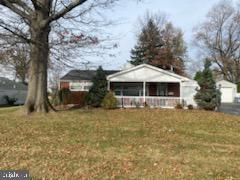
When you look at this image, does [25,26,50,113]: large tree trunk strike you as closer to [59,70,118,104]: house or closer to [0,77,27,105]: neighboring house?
[59,70,118,104]: house

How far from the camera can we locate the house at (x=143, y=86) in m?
27.7

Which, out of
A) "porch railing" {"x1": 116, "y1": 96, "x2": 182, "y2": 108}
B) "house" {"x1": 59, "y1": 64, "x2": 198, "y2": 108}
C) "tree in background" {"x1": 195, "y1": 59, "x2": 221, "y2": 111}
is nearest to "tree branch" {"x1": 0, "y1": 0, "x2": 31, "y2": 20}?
"house" {"x1": 59, "y1": 64, "x2": 198, "y2": 108}

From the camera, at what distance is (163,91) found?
1262 inches

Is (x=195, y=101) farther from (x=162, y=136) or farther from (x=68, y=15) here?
(x=162, y=136)

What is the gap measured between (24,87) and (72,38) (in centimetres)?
3591

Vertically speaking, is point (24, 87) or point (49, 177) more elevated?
point (24, 87)

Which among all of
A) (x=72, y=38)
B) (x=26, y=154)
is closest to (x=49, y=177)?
(x=26, y=154)

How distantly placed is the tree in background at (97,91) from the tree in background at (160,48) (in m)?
26.7

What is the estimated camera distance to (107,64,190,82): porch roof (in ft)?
93.7

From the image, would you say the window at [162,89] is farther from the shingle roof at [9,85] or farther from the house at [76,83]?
the shingle roof at [9,85]

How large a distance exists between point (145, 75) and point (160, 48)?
2818 cm

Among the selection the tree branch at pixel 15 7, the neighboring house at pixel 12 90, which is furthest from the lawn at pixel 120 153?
the neighboring house at pixel 12 90

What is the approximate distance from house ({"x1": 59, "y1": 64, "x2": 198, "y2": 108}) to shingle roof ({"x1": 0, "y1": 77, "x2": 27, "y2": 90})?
14113 millimetres

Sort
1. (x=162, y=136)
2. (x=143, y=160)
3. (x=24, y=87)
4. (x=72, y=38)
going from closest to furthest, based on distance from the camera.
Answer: (x=143, y=160) < (x=162, y=136) < (x=72, y=38) < (x=24, y=87)
